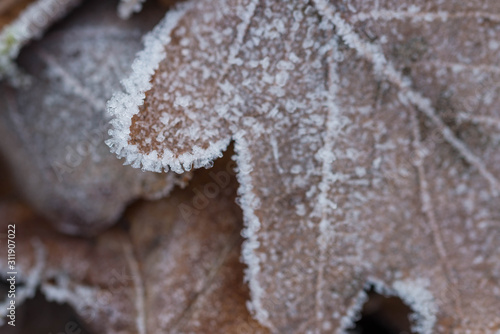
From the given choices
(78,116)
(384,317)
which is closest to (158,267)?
(78,116)

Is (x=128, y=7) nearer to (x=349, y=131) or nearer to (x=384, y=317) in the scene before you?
(x=349, y=131)

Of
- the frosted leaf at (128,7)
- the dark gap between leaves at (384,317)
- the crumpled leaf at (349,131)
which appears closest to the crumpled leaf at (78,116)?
the frosted leaf at (128,7)

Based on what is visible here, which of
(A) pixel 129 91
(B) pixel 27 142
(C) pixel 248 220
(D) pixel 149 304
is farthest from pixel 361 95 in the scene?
(B) pixel 27 142

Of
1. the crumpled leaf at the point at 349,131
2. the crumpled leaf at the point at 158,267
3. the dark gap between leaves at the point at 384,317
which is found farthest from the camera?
the dark gap between leaves at the point at 384,317

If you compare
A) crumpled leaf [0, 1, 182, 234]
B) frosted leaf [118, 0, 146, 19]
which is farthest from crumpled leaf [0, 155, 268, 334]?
frosted leaf [118, 0, 146, 19]

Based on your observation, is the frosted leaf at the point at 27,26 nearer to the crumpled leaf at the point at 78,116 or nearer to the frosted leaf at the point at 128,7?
the crumpled leaf at the point at 78,116

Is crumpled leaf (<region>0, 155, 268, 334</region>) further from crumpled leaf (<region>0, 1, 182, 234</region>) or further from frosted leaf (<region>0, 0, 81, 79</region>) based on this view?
frosted leaf (<region>0, 0, 81, 79</region>)
